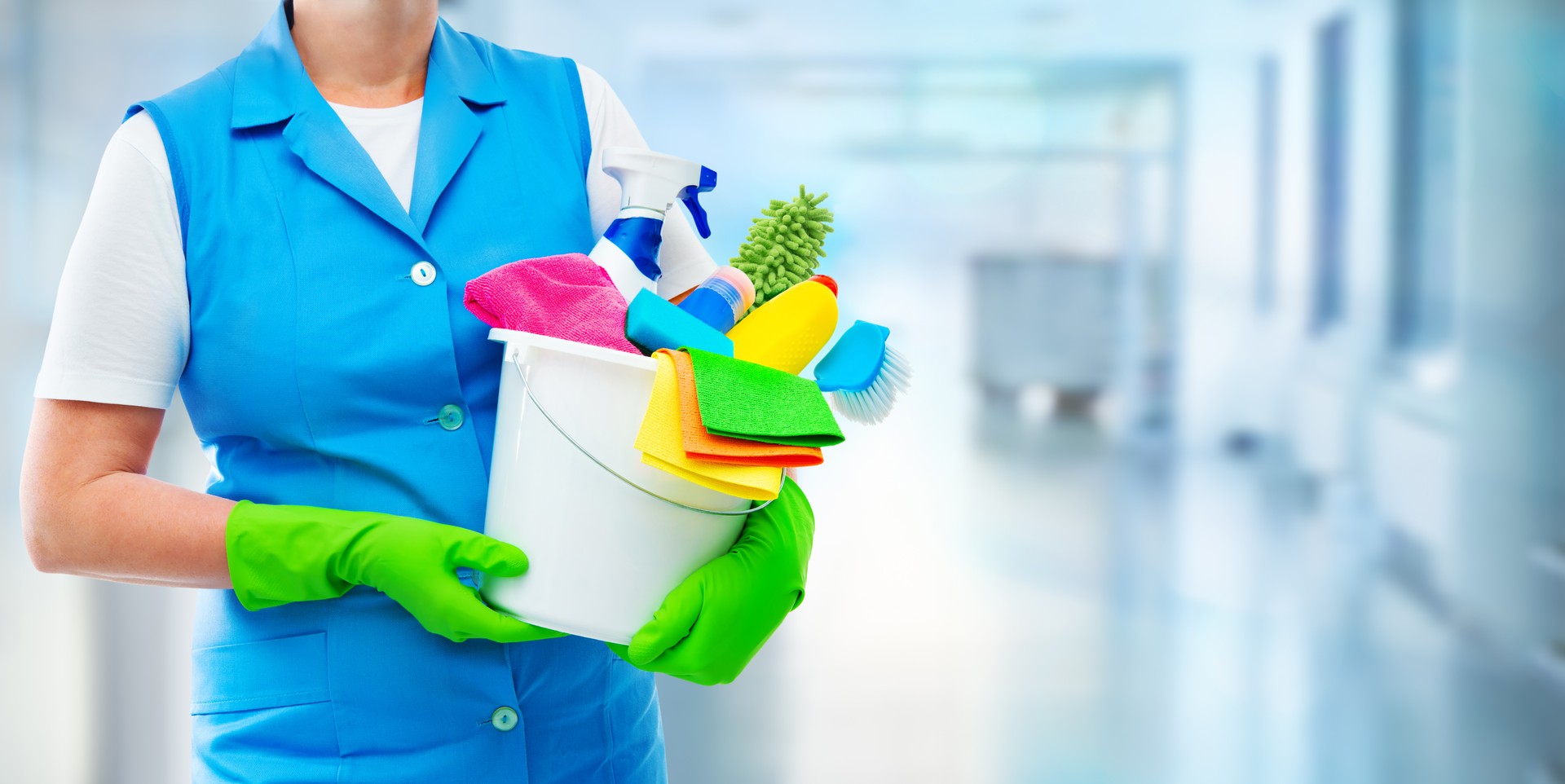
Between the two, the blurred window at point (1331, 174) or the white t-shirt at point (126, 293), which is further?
the blurred window at point (1331, 174)

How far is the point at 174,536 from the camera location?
575 millimetres

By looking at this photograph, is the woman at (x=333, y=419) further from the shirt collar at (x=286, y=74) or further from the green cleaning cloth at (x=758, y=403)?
the green cleaning cloth at (x=758, y=403)

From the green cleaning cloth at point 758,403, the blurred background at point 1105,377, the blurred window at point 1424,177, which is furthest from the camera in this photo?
the blurred window at point 1424,177

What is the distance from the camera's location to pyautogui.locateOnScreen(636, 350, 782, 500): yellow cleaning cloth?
477 mm

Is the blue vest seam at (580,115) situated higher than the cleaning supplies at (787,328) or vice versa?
the blue vest seam at (580,115)

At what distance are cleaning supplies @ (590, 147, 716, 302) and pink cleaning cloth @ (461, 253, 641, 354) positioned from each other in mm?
52

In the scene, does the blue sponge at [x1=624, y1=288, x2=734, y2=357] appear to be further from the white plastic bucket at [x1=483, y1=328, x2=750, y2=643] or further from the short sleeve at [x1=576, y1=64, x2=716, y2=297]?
the short sleeve at [x1=576, y1=64, x2=716, y2=297]

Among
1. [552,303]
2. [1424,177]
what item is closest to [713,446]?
[552,303]

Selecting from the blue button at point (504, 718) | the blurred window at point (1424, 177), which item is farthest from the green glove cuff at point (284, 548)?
the blurred window at point (1424, 177)

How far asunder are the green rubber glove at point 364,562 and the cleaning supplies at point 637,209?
168mm

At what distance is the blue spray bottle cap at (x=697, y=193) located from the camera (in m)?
0.63

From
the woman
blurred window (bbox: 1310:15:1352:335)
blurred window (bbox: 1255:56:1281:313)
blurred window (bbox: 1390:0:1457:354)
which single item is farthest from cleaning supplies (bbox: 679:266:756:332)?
blurred window (bbox: 1255:56:1281:313)

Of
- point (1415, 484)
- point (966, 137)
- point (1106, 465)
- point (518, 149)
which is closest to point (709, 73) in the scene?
point (966, 137)

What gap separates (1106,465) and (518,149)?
13.3 feet
